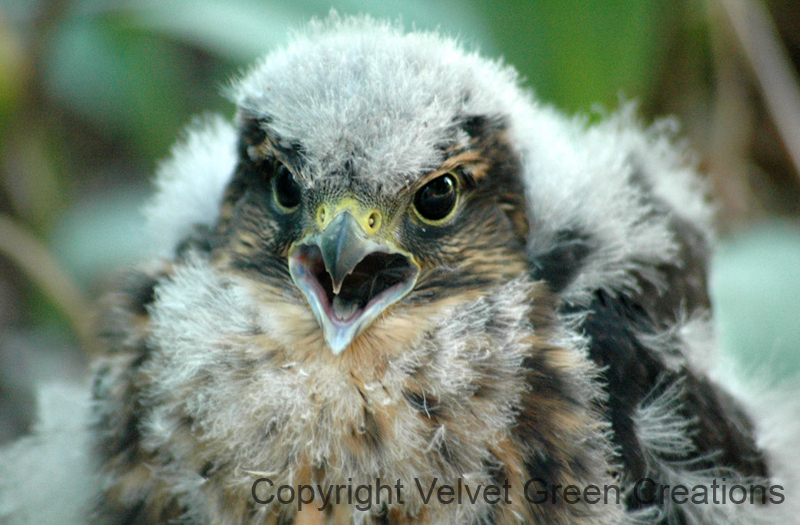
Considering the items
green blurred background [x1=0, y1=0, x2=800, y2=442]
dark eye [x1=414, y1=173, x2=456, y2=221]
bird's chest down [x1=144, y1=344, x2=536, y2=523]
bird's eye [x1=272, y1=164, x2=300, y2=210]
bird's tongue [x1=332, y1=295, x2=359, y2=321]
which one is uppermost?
green blurred background [x1=0, y1=0, x2=800, y2=442]

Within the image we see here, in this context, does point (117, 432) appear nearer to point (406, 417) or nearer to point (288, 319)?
point (288, 319)

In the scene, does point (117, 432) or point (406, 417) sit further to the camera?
point (117, 432)

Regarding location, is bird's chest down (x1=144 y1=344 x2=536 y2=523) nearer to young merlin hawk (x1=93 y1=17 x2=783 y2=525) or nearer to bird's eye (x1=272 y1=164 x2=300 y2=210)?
young merlin hawk (x1=93 y1=17 x2=783 y2=525)

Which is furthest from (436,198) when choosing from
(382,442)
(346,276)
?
(382,442)

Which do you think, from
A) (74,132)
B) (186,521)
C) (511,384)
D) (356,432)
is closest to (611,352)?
(511,384)

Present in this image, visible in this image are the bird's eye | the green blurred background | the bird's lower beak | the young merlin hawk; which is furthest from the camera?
the green blurred background

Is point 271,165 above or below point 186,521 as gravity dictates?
above

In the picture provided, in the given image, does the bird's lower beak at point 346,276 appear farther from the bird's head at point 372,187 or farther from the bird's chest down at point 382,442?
the bird's chest down at point 382,442

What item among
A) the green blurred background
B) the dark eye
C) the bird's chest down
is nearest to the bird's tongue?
the bird's chest down

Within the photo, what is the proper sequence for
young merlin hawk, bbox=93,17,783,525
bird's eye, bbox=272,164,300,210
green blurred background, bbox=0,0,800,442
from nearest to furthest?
young merlin hawk, bbox=93,17,783,525 < bird's eye, bbox=272,164,300,210 < green blurred background, bbox=0,0,800,442
